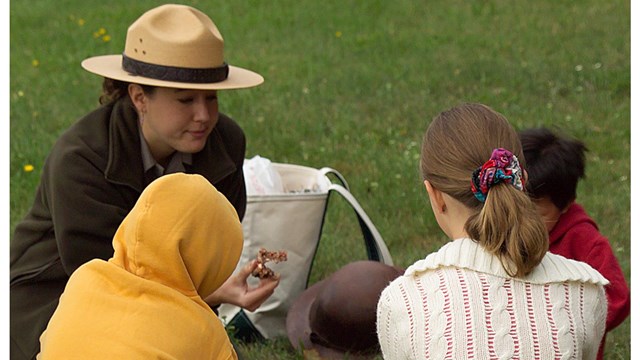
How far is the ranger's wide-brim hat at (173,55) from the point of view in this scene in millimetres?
3576

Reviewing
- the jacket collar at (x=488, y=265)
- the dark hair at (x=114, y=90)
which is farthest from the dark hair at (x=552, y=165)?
the dark hair at (x=114, y=90)

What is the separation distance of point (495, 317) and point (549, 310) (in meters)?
0.13

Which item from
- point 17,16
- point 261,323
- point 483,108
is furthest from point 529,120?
point 17,16

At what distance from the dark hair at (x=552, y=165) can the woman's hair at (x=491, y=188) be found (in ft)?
3.30

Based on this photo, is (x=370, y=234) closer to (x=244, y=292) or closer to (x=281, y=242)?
(x=281, y=242)

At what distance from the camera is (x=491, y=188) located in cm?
230

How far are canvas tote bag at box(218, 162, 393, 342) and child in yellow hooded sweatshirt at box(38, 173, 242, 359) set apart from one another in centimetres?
153

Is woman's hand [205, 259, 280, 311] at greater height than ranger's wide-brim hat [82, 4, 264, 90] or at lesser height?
lesser

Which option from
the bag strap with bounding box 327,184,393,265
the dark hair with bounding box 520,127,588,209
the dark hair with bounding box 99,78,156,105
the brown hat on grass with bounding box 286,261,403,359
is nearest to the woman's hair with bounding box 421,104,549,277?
the dark hair with bounding box 520,127,588,209

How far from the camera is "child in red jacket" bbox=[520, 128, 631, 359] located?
3.38 metres

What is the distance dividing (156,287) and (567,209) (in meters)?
1.63

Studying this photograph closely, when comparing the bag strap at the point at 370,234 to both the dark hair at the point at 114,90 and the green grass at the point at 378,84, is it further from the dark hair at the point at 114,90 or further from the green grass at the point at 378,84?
the dark hair at the point at 114,90

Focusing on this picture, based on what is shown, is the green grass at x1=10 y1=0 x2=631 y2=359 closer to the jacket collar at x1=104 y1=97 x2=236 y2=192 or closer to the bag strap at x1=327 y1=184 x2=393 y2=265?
the bag strap at x1=327 y1=184 x2=393 y2=265

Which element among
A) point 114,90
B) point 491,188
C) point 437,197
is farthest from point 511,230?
point 114,90
